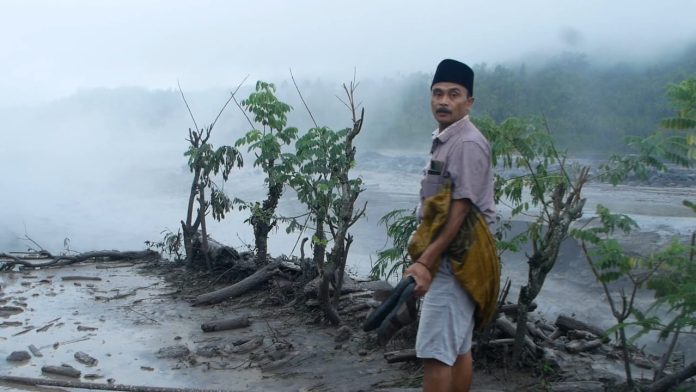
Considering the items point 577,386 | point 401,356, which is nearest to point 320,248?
point 401,356

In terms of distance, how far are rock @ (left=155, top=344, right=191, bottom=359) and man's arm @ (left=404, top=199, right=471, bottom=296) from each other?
364 cm

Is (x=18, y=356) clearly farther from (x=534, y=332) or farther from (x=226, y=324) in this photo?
(x=534, y=332)

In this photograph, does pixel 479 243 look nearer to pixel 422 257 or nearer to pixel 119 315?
pixel 422 257

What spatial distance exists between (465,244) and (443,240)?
0.45 ft

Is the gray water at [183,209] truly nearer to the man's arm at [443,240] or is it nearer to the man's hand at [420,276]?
the man's arm at [443,240]

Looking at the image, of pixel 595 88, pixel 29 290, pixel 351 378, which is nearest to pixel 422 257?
pixel 351 378

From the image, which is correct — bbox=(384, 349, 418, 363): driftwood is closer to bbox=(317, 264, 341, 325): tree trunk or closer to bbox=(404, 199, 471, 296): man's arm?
bbox=(317, 264, 341, 325): tree trunk

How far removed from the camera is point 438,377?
11.3 ft

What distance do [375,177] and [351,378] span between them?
18.0 metres

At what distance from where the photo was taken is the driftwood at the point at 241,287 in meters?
8.21

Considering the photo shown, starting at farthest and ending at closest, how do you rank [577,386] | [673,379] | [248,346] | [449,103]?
[248,346] → [577,386] → [673,379] → [449,103]

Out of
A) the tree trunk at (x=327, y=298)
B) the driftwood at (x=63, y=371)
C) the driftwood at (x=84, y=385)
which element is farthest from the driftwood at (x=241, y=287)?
the driftwood at (x=84, y=385)

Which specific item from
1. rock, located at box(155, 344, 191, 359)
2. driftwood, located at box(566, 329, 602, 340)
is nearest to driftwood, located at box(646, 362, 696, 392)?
driftwood, located at box(566, 329, 602, 340)

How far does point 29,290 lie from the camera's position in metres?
9.09
